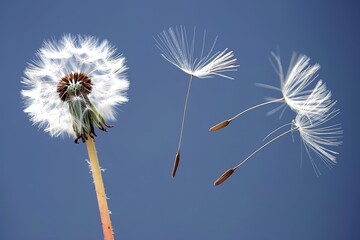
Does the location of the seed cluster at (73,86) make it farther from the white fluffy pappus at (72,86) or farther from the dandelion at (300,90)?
the dandelion at (300,90)

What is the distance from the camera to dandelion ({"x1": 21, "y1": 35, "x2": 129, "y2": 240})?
732 millimetres

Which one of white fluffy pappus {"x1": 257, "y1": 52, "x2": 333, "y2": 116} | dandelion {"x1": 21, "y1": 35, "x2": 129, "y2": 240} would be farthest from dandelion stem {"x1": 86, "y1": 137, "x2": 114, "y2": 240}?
white fluffy pappus {"x1": 257, "y1": 52, "x2": 333, "y2": 116}

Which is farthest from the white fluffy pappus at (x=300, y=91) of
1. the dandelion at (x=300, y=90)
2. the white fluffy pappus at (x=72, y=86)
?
the white fluffy pappus at (x=72, y=86)

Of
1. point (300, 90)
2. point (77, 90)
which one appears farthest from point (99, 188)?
point (300, 90)

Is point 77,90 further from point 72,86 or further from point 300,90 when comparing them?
point 300,90

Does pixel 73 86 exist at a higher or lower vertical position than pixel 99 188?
higher

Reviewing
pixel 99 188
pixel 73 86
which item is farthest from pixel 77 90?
pixel 99 188

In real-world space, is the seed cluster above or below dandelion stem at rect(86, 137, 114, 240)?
above

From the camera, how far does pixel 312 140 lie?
83 cm

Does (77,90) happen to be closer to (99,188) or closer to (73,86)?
(73,86)

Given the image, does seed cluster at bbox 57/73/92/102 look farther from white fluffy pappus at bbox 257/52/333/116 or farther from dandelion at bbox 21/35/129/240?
white fluffy pappus at bbox 257/52/333/116

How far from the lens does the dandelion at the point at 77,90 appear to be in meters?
0.73

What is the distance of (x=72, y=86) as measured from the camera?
743 millimetres

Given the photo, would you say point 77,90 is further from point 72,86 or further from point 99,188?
point 99,188
